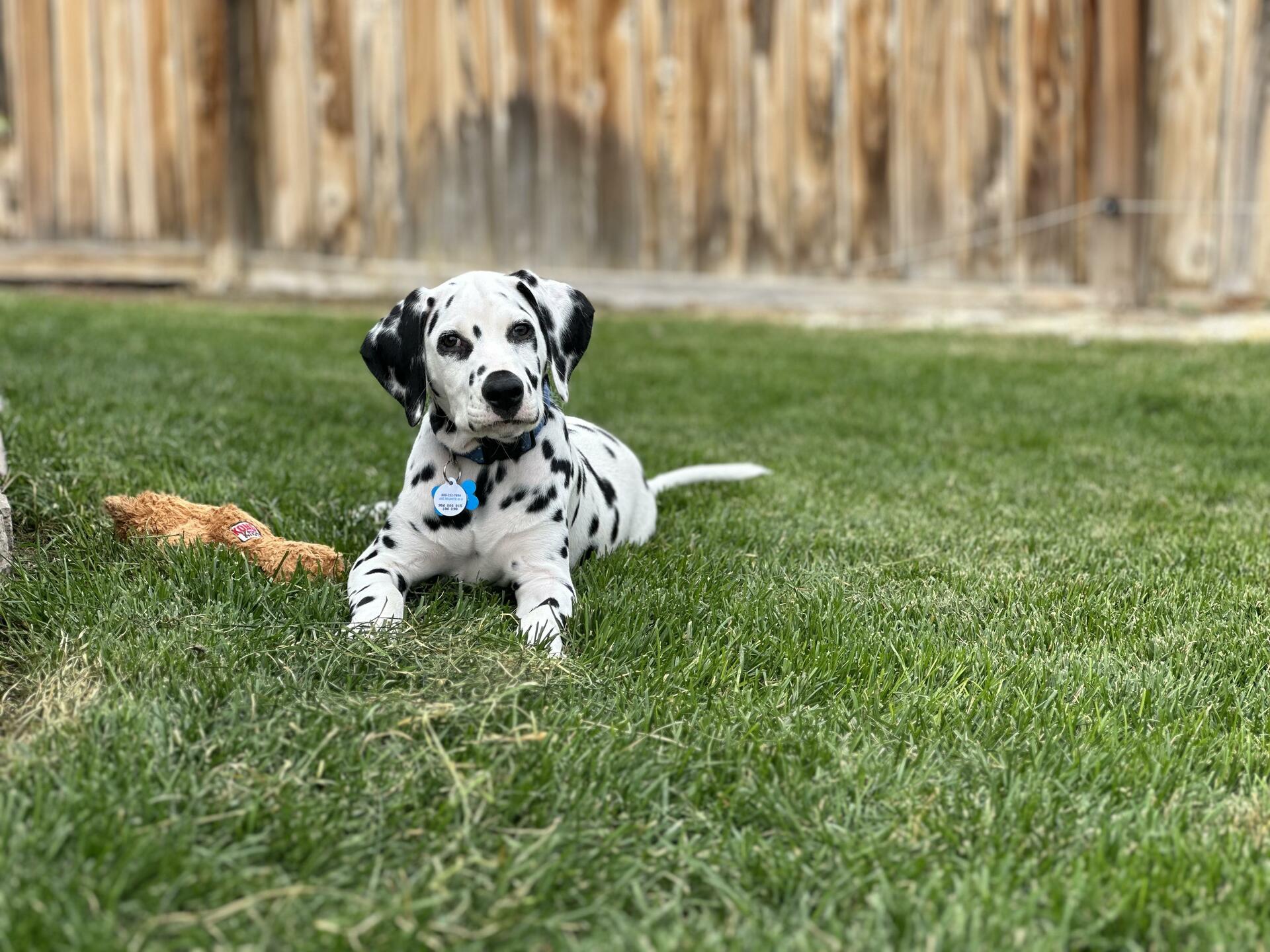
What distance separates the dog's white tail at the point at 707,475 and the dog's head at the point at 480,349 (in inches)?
52.7

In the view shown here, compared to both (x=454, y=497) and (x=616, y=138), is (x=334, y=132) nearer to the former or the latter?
(x=616, y=138)

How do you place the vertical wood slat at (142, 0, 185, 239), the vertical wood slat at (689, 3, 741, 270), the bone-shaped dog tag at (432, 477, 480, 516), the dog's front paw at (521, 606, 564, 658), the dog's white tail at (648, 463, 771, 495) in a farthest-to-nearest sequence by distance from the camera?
the vertical wood slat at (142, 0, 185, 239) < the vertical wood slat at (689, 3, 741, 270) < the dog's white tail at (648, 463, 771, 495) < the bone-shaped dog tag at (432, 477, 480, 516) < the dog's front paw at (521, 606, 564, 658)

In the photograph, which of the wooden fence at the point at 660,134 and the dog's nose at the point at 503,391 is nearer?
the dog's nose at the point at 503,391

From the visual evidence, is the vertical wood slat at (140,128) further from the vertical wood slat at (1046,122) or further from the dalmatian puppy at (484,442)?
the dalmatian puppy at (484,442)

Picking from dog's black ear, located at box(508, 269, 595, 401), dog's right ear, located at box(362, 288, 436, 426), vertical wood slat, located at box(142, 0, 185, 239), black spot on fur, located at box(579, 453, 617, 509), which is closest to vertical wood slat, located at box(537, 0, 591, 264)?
vertical wood slat, located at box(142, 0, 185, 239)

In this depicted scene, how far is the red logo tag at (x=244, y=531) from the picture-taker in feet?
11.5

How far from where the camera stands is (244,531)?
352 cm

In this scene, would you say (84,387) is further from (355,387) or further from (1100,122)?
(1100,122)

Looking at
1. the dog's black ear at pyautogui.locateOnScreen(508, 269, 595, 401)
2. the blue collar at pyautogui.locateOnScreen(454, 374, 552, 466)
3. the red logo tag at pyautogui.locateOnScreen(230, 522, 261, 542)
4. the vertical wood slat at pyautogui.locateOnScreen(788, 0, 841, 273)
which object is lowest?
the red logo tag at pyautogui.locateOnScreen(230, 522, 261, 542)

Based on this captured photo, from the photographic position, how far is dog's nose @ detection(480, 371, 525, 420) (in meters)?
3.17

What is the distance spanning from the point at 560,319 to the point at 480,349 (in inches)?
14.2

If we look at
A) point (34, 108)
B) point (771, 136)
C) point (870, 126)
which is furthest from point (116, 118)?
point (870, 126)

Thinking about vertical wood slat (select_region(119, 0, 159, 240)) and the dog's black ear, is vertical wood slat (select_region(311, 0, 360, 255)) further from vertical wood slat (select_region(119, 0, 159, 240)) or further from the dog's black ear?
the dog's black ear

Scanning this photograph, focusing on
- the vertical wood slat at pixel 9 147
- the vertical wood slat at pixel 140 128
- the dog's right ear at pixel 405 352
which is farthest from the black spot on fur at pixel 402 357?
the vertical wood slat at pixel 9 147
